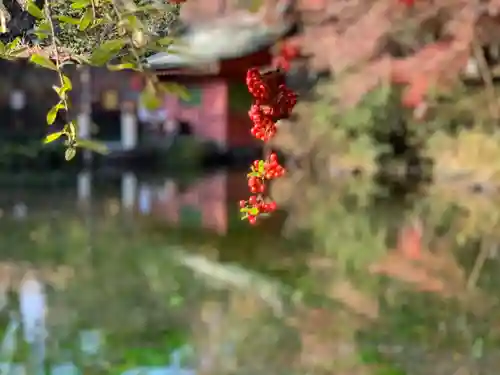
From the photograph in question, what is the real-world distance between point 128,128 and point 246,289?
189 inches

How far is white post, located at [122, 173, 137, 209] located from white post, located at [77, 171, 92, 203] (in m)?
0.25

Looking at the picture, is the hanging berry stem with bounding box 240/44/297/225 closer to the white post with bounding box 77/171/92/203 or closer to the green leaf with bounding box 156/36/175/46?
the green leaf with bounding box 156/36/175/46

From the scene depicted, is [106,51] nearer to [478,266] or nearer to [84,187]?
[478,266]

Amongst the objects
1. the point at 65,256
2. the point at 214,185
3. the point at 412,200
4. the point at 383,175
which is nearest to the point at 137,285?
the point at 65,256

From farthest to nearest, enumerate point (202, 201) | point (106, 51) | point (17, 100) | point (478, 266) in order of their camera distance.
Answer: point (17, 100) < point (202, 201) < point (478, 266) < point (106, 51)

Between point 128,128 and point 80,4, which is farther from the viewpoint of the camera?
point 128,128

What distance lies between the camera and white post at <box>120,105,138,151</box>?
7184 mm


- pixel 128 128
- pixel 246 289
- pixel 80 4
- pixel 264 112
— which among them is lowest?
pixel 246 289

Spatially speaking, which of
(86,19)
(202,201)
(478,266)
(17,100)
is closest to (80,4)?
(86,19)

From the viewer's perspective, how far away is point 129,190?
6.21m

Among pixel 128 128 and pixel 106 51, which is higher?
pixel 106 51

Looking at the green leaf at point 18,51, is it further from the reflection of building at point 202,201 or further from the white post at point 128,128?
the white post at point 128,128

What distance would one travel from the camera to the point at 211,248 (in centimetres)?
385

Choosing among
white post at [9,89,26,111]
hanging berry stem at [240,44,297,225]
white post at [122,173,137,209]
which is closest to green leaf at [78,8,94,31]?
hanging berry stem at [240,44,297,225]
